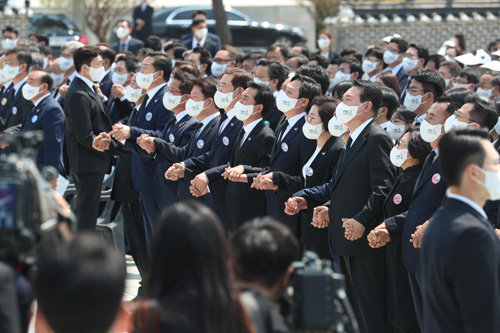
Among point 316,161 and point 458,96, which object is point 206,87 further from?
point 458,96

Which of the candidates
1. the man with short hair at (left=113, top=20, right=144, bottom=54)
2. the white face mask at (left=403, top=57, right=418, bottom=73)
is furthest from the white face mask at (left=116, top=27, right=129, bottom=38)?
the white face mask at (left=403, top=57, right=418, bottom=73)

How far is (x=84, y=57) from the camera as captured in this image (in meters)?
9.02

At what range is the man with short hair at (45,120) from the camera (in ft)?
28.1

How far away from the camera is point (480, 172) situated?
13.5ft

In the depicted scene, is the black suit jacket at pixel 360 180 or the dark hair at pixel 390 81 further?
the dark hair at pixel 390 81

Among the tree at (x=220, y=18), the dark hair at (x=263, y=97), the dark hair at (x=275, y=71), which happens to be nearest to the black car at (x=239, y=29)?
the tree at (x=220, y=18)

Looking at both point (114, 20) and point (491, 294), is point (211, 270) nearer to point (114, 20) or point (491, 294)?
point (491, 294)

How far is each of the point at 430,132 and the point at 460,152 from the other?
1.90 meters

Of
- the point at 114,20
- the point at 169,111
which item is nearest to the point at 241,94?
the point at 169,111

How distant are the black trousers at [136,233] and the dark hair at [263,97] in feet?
5.88

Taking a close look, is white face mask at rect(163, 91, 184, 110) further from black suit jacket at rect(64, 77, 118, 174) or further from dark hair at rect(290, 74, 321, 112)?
dark hair at rect(290, 74, 321, 112)

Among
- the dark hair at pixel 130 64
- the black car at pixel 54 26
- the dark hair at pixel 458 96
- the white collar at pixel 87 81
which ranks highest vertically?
the dark hair at pixel 458 96

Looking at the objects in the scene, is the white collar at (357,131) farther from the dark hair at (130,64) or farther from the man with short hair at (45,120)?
the dark hair at (130,64)

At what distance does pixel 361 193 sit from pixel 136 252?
10.1ft
